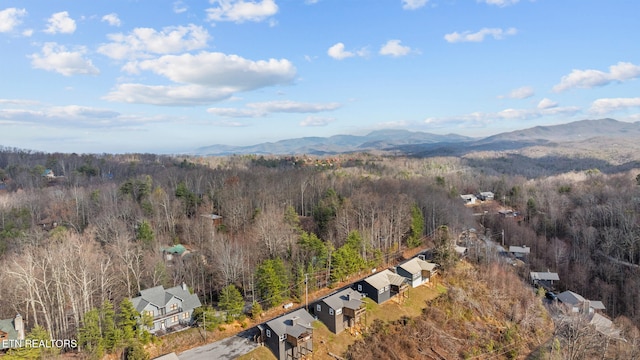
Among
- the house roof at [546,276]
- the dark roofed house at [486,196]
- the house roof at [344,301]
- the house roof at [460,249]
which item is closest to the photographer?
the house roof at [344,301]

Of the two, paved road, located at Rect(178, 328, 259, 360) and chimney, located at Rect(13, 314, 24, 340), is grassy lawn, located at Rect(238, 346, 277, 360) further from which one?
chimney, located at Rect(13, 314, 24, 340)

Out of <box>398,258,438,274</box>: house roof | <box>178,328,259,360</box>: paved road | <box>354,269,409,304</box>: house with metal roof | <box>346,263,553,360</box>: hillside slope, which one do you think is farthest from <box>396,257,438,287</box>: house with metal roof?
<box>178,328,259,360</box>: paved road

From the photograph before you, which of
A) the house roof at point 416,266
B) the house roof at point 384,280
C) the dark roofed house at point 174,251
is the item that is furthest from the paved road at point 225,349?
the house roof at point 416,266

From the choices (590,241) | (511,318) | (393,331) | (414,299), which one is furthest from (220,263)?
(590,241)

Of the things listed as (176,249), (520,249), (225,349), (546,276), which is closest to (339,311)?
(225,349)

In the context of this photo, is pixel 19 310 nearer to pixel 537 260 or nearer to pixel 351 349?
pixel 351 349

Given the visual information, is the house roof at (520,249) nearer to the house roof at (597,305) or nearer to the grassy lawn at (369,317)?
the house roof at (597,305)
